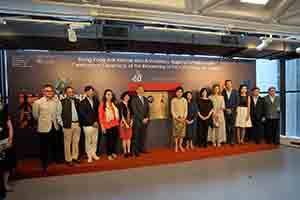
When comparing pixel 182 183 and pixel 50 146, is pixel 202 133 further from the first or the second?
pixel 50 146

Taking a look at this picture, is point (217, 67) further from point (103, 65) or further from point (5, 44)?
point (5, 44)

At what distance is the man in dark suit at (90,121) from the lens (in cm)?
475

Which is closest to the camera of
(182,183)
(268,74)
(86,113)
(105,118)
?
(182,183)

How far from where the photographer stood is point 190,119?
5812 mm

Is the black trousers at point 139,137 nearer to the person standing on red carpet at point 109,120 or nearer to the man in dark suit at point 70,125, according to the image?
the person standing on red carpet at point 109,120

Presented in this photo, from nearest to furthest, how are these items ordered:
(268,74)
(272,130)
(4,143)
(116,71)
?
(4,143), (116,71), (272,130), (268,74)

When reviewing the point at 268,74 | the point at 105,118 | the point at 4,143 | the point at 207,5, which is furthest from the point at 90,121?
the point at 268,74

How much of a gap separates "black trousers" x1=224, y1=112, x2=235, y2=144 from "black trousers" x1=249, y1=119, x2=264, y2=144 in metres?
0.67

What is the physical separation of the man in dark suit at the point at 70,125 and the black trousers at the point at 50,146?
0.23m

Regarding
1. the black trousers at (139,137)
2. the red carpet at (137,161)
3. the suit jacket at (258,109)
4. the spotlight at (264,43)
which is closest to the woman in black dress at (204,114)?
the red carpet at (137,161)

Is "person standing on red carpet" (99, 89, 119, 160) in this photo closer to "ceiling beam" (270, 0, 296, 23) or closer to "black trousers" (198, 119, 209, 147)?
"black trousers" (198, 119, 209, 147)

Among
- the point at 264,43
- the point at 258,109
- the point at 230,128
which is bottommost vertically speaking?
the point at 230,128

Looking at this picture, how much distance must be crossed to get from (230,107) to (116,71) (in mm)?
3113

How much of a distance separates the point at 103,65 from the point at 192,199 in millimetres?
3552
